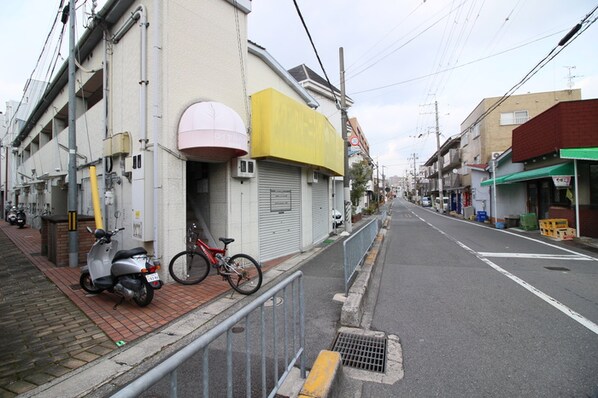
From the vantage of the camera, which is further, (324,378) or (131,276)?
(131,276)

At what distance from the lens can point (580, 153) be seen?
10508mm

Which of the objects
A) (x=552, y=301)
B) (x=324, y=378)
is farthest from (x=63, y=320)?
(x=552, y=301)

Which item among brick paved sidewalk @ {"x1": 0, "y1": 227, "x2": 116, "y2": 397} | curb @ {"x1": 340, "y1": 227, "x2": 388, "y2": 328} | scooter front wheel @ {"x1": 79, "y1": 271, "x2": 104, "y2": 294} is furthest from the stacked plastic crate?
scooter front wheel @ {"x1": 79, "y1": 271, "x2": 104, "y2": 294}

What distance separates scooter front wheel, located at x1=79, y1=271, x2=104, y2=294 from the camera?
519 cm

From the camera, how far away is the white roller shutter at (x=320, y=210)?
453 inches

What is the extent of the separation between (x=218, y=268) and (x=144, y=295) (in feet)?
4.65

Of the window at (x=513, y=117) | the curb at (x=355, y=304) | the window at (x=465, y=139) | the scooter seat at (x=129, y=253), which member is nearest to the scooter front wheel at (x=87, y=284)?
the scooter seat at (x=129, y=253)

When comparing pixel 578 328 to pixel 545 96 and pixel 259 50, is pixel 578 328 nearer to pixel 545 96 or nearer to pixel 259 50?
pixel 259 50

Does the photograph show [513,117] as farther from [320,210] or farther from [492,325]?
[492,325]

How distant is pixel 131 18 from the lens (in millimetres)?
6473

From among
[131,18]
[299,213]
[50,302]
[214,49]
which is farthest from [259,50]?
[50,302]

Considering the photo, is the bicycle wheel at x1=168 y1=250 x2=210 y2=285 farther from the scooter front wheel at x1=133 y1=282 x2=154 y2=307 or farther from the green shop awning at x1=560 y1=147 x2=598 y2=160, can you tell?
the green shop awning at x1=560 y1=147 x2=598 y2=160

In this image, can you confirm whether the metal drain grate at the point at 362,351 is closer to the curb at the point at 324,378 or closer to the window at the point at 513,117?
the curb at the point at 324,378

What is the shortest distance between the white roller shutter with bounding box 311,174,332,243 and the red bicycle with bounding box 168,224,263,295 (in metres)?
5.38
